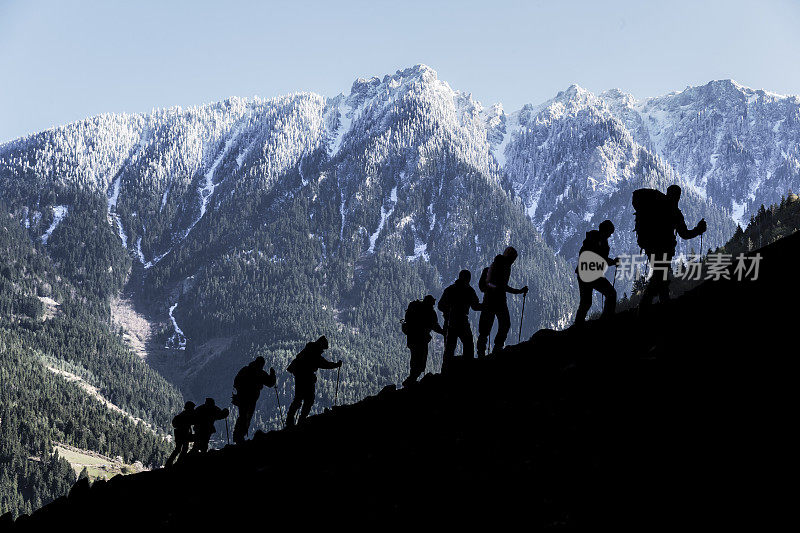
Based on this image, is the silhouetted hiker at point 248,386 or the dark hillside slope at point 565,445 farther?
the silhouetted hiker at point 248,386

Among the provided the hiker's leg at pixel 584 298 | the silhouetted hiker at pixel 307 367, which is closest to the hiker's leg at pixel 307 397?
the silhouetted hiker at pixel 307 367

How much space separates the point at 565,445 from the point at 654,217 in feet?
22.9

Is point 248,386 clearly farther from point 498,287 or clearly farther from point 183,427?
point 498,287

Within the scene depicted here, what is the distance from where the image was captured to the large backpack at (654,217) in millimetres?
15211

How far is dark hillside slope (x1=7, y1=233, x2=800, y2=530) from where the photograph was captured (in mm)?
8195

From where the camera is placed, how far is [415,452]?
12453mm

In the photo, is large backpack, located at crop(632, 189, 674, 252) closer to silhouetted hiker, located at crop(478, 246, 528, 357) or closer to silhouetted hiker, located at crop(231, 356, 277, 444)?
silhouetted hiker, located at crop(478, 246, 528, 357)

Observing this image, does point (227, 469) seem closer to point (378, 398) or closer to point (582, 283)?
point (378, 398)

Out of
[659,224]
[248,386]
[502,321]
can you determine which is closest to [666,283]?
[659,224]

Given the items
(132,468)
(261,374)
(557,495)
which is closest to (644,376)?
(557,495)

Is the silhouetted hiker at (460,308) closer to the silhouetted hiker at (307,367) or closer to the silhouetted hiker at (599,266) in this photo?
the silhouetted hiker at (599,266)

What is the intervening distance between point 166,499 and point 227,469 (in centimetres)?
165

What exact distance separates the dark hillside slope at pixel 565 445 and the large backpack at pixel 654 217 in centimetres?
154

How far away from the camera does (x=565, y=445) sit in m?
10.3
